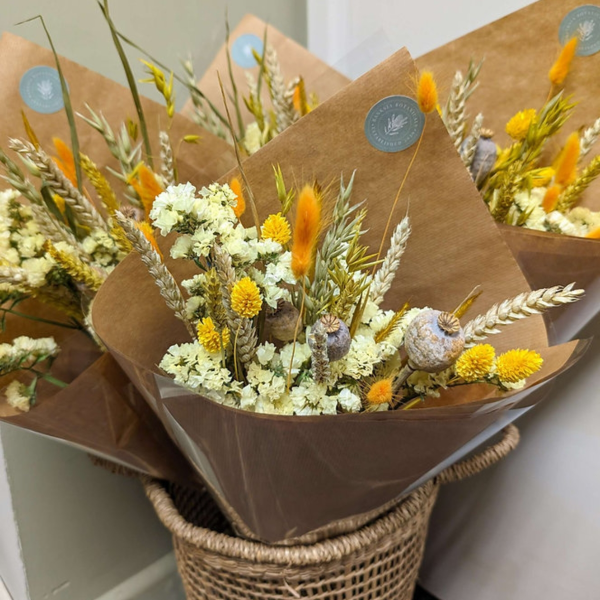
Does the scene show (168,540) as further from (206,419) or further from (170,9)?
(170,9)

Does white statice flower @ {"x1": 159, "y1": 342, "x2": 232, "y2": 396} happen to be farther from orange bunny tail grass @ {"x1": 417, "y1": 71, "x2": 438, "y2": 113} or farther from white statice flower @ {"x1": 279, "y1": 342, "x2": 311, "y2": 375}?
orange bunny tail grass @ {"x1": 417, "y1": 71, "x2": 438, "y2": 113}

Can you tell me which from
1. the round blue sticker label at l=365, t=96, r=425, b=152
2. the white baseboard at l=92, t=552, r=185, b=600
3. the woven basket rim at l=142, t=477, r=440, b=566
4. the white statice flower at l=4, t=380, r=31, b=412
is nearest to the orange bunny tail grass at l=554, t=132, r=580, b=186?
the round blue sticker label at l=365, t=96, r=425, b=152

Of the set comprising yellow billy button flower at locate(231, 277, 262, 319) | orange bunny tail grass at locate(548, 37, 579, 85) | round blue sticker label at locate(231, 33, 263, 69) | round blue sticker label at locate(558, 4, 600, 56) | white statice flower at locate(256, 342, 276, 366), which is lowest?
white statice flower at locate(256, 342, 276, 366)

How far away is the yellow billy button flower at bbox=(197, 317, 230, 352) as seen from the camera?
493 millimetres

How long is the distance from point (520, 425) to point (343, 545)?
1.61ft

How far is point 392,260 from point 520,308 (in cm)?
13

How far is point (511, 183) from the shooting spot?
0.66 m

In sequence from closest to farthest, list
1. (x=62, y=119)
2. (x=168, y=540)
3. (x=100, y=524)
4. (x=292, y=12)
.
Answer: (x=62, y=119), (x=100, y=524), (x=168, y=540), (x=292, y=12)

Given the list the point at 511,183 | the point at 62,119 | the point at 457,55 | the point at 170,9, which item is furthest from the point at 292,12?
the point at 511,183

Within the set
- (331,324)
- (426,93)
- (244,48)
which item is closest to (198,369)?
(331,324)

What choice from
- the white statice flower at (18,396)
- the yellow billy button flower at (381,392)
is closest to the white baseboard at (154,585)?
the white statice flower at (18,396)

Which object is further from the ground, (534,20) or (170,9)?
(170,9)

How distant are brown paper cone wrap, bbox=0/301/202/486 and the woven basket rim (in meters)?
0.07

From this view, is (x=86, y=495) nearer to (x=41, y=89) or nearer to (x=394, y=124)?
(x=41, y=89)
